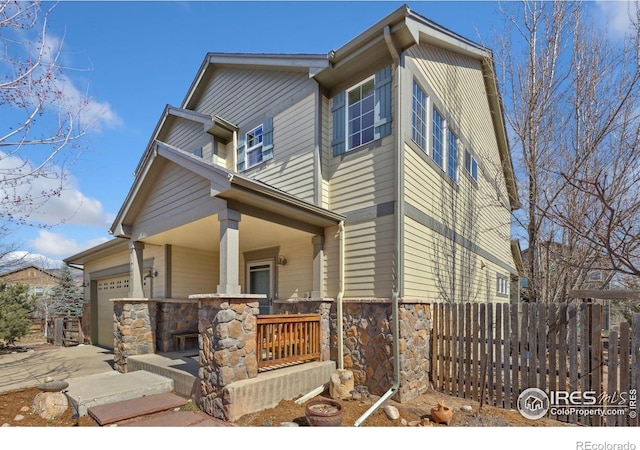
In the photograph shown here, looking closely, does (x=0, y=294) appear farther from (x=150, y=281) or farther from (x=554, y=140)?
(x=554, y=140)

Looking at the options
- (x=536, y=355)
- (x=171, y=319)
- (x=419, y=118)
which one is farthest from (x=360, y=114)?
(x=171, y=319)

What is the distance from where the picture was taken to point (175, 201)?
679cm

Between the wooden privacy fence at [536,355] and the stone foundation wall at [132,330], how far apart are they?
628cm

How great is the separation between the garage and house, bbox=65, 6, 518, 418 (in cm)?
280

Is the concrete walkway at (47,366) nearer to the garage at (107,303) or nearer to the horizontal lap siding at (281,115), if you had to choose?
the garage at (107,303)

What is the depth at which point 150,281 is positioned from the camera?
967cm

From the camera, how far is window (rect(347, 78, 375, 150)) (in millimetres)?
6973

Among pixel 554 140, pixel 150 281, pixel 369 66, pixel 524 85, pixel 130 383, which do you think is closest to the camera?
pixel 130 383

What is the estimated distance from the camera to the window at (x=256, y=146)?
8672 mm

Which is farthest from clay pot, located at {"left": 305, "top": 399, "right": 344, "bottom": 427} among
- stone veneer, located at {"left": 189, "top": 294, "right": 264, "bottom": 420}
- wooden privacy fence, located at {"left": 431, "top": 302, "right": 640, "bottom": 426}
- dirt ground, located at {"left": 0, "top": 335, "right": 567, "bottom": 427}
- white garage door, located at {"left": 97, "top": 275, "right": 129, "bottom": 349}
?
white garage door, located at {"left": 97, "top": 275, "right": 129, "bottom": 349}

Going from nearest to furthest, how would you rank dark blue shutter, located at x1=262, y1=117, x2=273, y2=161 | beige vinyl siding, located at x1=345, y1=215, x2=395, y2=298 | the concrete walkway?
1. beige vinyl siding, located at x1=345, y1=215, x2=395, y2=298
2. the concrete walkway
3. dark blue shutter, located at x1=262, y1=117, x2=273, y2=161

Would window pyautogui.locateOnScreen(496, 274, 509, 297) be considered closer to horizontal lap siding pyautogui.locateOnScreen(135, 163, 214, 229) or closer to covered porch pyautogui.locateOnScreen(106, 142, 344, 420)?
covered porch pyautogui.locateOnScreen(106, 142, 344, 420)
